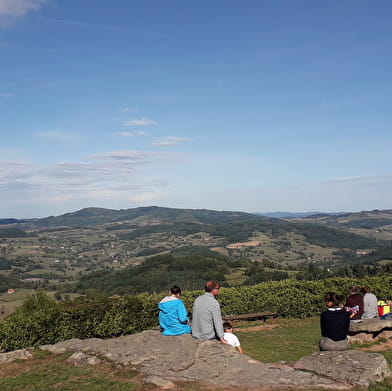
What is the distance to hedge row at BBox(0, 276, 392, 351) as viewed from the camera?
45.9ft

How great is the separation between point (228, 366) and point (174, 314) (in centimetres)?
229

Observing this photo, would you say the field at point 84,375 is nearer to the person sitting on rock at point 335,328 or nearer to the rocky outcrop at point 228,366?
the rocky outcrop at point 228,366

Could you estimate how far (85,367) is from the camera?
9320 millimetres

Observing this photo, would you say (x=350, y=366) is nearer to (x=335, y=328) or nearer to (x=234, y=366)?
(x=335, y=328)

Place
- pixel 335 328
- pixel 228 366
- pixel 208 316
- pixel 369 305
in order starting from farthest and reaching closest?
pixel 369 305 → pixel 335 328 → pixel 208 316 → pixel 228 366

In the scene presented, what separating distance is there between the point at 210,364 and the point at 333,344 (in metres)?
3.33

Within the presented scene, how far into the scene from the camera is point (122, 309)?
17.3 metres

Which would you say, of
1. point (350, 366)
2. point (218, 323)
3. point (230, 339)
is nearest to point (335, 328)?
point (350, 366)

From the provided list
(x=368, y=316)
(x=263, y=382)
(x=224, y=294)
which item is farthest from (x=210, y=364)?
(x=224, y=294)

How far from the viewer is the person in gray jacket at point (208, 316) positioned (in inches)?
364

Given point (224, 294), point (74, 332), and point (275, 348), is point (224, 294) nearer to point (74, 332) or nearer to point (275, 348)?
point (275, 348)

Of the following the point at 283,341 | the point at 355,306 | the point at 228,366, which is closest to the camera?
the point at 228,366

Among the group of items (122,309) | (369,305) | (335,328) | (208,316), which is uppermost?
(208,316)

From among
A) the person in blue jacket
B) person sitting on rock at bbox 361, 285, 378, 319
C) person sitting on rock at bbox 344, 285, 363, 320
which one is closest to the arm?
the person in blue jacket
